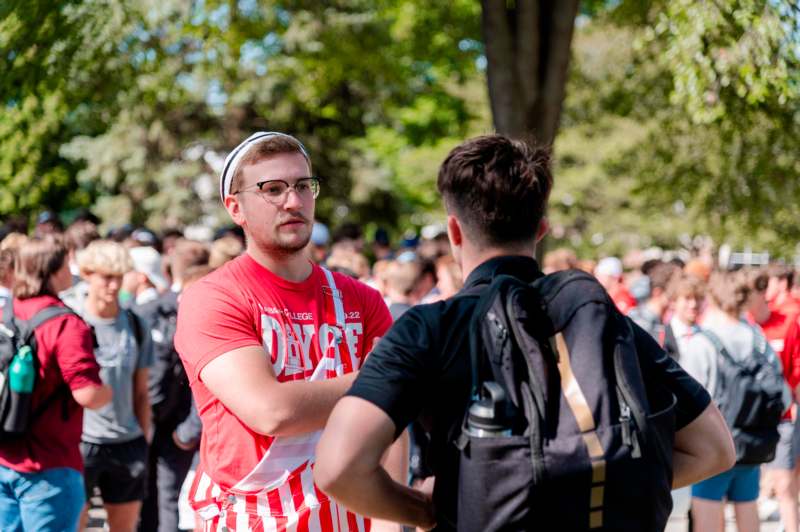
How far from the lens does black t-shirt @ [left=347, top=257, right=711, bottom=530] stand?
2092mm

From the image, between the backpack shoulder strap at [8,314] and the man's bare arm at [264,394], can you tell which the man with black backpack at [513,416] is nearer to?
the man's bare arm at [264,394]

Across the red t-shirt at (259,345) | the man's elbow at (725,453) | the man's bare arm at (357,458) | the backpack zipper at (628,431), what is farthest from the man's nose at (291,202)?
the man's elbow at (725,453)

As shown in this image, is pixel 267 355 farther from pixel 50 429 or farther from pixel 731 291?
pixel 731 291

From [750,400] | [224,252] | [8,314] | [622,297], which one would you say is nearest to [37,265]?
[8,314]

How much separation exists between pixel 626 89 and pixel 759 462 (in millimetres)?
13726

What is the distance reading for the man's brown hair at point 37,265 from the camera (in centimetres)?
450

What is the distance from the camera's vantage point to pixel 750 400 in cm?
616

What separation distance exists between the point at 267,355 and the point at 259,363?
3.9 inches

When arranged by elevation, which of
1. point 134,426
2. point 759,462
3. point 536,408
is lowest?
point 759,462

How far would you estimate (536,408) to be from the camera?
2029mm

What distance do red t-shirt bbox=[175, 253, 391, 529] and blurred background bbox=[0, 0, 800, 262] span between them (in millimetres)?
4372

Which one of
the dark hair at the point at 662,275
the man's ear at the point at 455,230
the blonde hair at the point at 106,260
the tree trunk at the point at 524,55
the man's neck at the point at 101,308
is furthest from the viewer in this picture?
the tree trunk at the point at 524,55

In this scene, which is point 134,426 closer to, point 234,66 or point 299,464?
point 299,464

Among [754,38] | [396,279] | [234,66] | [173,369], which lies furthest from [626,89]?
[173,369]
